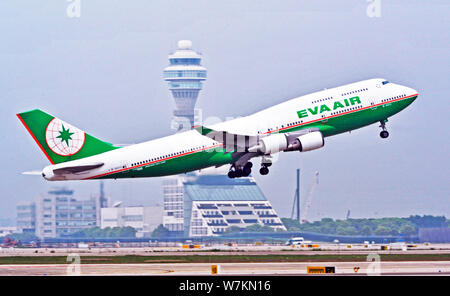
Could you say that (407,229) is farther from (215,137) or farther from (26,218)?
(26,218)

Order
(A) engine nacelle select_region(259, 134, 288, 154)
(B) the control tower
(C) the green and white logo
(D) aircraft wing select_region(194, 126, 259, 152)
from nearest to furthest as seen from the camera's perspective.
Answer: (C) the green and white logo < (A) engine nacelle select_region(259, 134, 288, 154) < (D) aircraft wing select_region(194, 126, 259, 152) < (B) the control tower

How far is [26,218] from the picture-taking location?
9075cm

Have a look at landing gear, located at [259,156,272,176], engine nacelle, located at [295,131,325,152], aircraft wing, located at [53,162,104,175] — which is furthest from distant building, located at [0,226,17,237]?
engine nacelle, located at [295,131,325,152]

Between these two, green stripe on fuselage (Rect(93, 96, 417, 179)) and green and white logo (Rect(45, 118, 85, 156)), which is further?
green stripe on fuselage (Rect(93, 96, 417, 179))

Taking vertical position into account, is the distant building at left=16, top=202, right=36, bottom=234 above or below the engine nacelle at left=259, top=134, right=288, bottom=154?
below

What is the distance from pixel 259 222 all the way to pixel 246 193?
14525 mm

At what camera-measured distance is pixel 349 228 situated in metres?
93.4

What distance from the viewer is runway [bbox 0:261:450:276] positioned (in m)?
49.4

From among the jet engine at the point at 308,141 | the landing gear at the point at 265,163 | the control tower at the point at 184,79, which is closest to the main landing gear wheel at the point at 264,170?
the landing gear at the point at 265,163

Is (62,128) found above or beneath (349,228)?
above

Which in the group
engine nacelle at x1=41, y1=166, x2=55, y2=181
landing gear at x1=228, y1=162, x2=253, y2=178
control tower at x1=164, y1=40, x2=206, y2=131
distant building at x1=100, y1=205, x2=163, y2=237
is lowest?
distant building at x1=100, y1=205, x2=163, y2=237

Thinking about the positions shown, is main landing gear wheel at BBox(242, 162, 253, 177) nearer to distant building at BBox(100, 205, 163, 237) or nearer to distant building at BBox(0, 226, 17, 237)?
distant building at BBox(100, 205, 163, 237)
